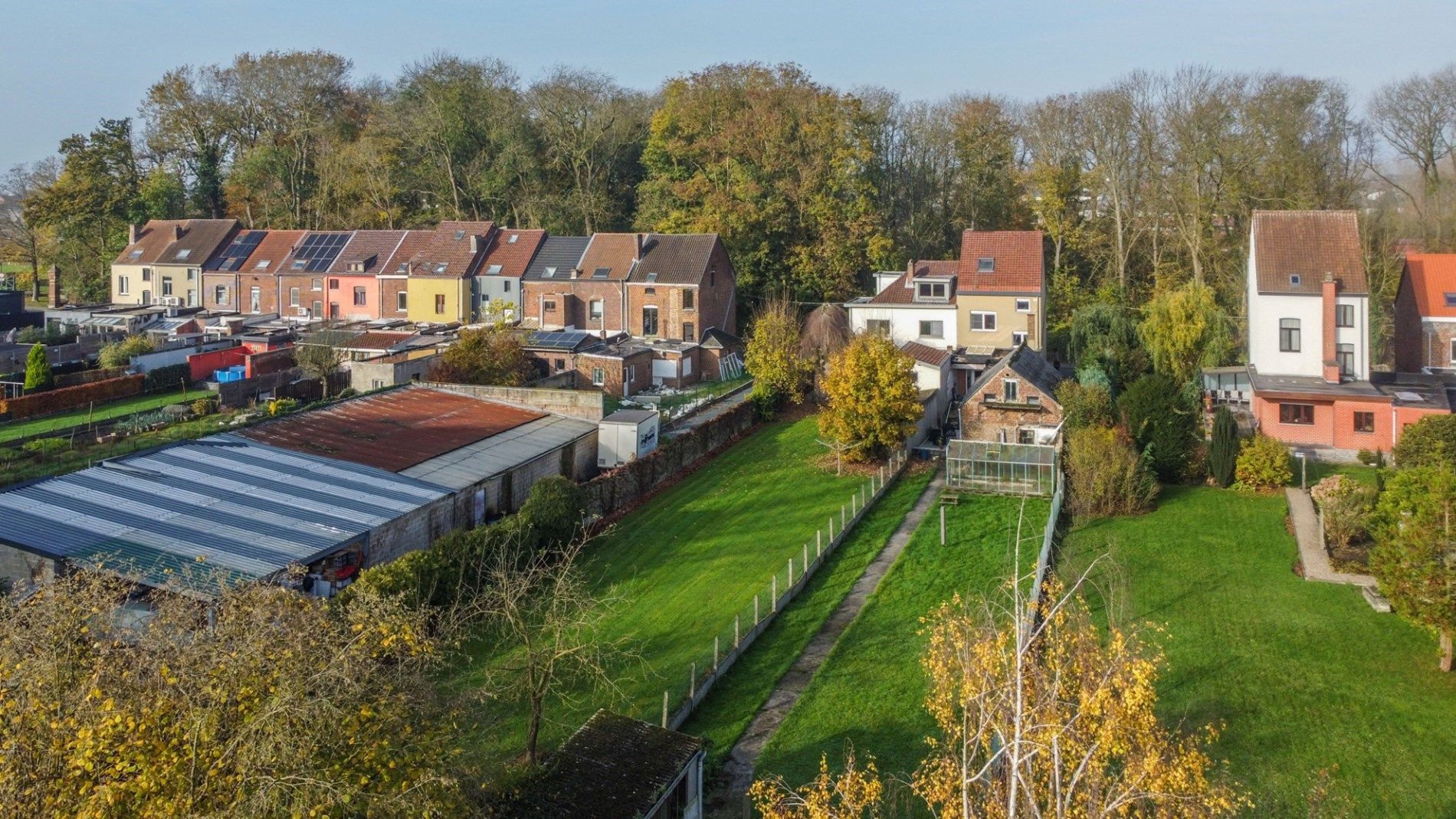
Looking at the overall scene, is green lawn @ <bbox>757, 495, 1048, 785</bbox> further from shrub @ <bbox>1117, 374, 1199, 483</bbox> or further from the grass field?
shrub @ <bbox>1117, 374, 1199, 483</bbox>

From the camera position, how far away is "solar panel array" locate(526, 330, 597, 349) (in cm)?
4428

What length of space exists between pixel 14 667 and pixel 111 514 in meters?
13.4

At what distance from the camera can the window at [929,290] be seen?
45.3m

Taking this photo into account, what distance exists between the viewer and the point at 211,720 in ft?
30.1

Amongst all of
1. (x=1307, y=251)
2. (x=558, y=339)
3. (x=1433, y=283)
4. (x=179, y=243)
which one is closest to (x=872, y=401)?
(x=558, y=339)

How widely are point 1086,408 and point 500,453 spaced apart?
1752 cm

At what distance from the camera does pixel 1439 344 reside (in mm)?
40125

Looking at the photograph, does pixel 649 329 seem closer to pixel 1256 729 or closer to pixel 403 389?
pixel 403 389

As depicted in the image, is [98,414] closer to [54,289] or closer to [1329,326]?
[54,289]

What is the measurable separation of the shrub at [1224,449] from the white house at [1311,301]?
6475mm

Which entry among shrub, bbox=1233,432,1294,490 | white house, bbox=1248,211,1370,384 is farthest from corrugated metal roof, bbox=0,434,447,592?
white house, bbox=1248,211,1370,384

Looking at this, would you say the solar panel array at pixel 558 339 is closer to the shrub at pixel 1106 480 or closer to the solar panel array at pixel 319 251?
the solar panel array at pixel 319 251

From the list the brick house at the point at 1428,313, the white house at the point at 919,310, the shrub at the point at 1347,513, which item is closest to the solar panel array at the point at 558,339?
the white house at the point at 919,310

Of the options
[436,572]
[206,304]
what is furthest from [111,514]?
[206,304]
